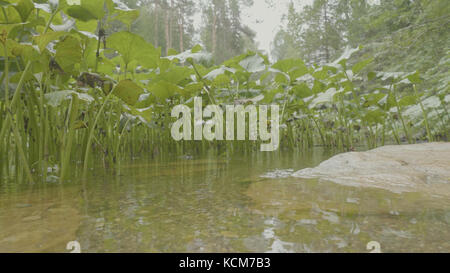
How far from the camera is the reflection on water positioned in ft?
1.43

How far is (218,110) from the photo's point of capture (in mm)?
2162

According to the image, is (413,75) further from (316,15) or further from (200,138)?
(316,15)

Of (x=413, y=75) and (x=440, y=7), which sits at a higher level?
(x=440, y=7)

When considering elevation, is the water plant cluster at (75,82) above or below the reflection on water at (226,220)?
above

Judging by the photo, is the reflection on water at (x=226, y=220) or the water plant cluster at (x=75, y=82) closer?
the reflection on water at (x=226, y=220)

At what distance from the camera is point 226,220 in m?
0.56

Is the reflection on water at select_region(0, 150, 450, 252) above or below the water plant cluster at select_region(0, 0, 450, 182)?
below

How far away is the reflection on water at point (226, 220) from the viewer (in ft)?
1.43

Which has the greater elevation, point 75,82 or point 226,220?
point 75,82

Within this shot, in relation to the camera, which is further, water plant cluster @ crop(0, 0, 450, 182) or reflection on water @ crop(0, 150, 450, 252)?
water plant cluster @ crop(0, 0, 450, 182)

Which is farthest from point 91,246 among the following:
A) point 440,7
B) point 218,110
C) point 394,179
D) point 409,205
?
point 440,7

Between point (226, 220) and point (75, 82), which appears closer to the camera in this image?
point (226, 220)

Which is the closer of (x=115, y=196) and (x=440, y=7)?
(x=115, y=196)
